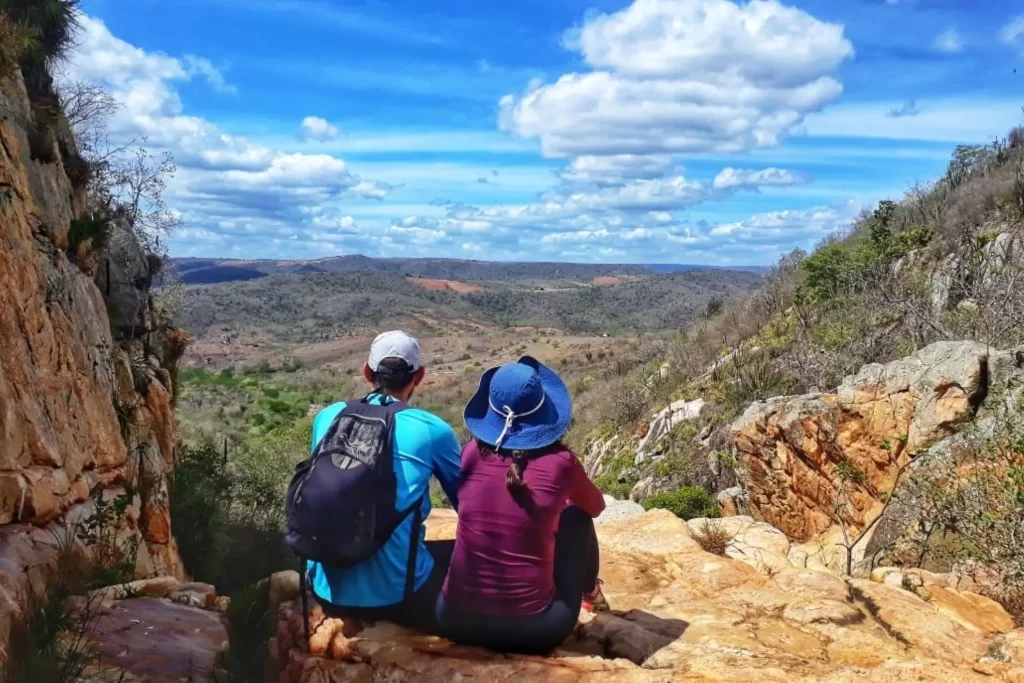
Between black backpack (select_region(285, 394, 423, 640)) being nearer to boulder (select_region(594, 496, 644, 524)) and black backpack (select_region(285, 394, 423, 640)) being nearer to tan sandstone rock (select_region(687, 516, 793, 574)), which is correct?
tan sandstone rock (select_region(687, 516, 793, 574))

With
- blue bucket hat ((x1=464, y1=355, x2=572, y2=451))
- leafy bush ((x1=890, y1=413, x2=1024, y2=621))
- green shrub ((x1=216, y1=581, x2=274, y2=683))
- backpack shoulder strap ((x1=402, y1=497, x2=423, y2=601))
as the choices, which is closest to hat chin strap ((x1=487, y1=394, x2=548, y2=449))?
blue bucket hat ((x1=464, y1=355, x2=572, y2=451))

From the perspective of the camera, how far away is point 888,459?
746 cm

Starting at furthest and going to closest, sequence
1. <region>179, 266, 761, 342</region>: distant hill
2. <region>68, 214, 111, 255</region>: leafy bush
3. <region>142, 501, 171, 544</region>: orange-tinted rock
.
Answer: <region>179, 266, 761, 342</region>: distant hill → <region>142, 501, 171, 544</region>: orange-tinted rock → <region>68, 214, 111, 255</region>: leafy bush

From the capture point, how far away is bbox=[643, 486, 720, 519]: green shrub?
955cm

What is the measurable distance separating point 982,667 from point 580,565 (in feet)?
5.42

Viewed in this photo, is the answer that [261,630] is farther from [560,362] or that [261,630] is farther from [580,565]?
[560,362]

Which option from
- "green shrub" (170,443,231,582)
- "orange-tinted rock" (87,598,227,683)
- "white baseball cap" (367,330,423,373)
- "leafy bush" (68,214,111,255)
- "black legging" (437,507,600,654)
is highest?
"leafy bush" (68,214,111,255)

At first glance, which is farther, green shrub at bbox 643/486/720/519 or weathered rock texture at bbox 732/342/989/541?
green shrub at bbox 643/486/720/519

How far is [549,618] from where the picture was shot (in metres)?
3.14

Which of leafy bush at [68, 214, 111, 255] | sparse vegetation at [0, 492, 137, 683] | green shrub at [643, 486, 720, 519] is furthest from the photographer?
green shrub at [643, 486, 720, 519]

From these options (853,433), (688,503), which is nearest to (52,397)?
(688,503)

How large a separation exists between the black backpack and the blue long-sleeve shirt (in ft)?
0.20

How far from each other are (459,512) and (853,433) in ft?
18.7

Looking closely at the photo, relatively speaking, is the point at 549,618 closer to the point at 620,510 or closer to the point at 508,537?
the point at 508,537
